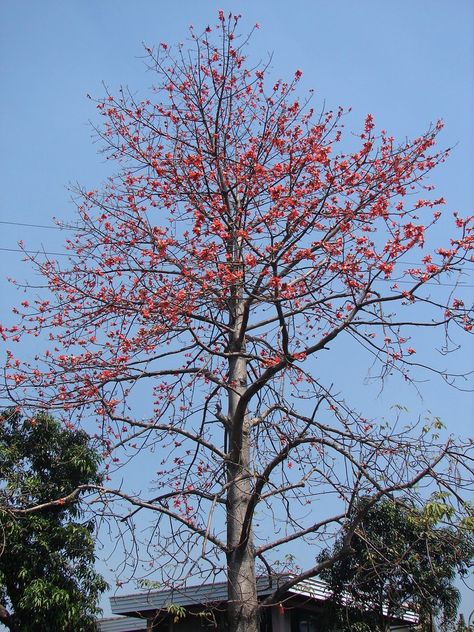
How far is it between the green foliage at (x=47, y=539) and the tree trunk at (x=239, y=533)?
2704 millimetres

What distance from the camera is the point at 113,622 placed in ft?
38.4

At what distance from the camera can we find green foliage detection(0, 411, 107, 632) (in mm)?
8625

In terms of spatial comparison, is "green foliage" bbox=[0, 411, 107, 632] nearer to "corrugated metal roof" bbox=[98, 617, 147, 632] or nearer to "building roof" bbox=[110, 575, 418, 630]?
"building roof" bbox=[110, 575, 418, 630]

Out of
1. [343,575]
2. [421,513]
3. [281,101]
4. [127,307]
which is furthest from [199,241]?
[343,575]

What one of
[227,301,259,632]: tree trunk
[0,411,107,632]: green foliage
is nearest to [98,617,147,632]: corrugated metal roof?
[0,411,107,632]: green foliage

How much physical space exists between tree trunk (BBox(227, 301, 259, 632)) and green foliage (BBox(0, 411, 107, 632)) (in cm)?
270

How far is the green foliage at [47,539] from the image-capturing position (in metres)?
8.62

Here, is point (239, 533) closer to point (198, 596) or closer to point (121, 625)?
point (198, 596)

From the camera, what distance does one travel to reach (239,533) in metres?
6.26

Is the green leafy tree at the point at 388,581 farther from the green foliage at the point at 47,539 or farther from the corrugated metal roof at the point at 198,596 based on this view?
the green foliage at the point at 47,539

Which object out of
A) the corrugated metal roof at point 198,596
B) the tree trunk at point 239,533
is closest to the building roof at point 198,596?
the corrugated metal roof at point 198,596

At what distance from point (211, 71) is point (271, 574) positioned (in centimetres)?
464

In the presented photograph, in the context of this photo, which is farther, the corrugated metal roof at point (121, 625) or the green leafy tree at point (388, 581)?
the corrugated metal roof at point (121, 625)

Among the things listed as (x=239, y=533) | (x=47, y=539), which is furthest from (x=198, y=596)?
(x=239, y=533)
